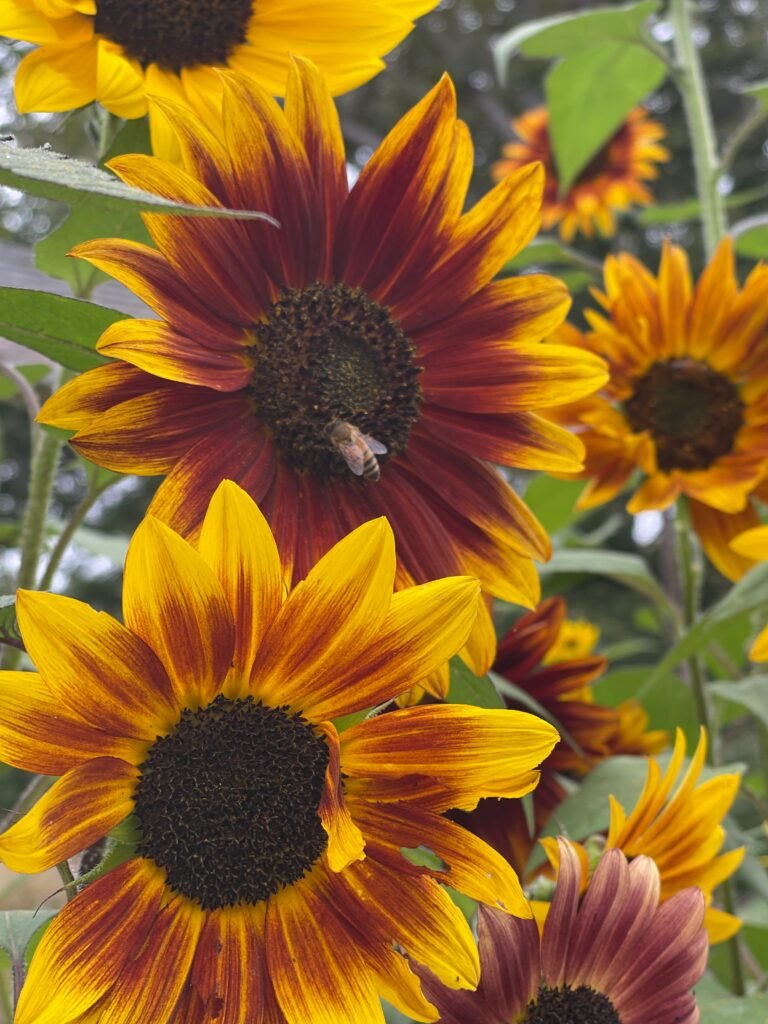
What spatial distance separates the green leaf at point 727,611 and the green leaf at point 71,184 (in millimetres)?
424

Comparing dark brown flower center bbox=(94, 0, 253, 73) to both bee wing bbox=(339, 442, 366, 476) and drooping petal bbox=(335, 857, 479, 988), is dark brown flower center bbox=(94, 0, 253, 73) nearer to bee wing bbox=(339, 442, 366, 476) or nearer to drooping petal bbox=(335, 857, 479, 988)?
bee wing bbox=(339, 442, 366, 476)

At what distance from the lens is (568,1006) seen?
18.4 inches

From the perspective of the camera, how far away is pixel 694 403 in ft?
2.75

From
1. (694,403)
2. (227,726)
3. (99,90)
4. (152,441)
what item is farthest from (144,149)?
(694,403)

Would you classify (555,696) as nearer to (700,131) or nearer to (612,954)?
(612,954)

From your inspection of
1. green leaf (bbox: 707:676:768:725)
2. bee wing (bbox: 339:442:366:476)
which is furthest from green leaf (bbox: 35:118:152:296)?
green leaf (bbox: 707:676:768:725)

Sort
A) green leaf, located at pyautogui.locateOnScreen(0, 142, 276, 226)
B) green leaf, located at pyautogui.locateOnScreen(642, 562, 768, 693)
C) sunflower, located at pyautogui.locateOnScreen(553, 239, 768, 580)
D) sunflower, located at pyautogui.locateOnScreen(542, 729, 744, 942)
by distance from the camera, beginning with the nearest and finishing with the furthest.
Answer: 1. green leaf, located at pyautogui.locateOnScreen(0, 142, 276, 226)
2. sunflower, located at pyautogui.locateOnScreen(542, 729, 744, 942)
3. green leaf, located at pyautogui.locateOnScreen(642, 562, 768, 693)
4. sunflower, located at pyautogui.locateOnScreen(553, 239, 768, 580)

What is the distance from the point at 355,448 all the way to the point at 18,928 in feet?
0.68

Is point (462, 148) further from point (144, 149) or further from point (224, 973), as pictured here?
point (224, 973)

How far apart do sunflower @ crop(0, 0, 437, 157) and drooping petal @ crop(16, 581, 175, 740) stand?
196 mm

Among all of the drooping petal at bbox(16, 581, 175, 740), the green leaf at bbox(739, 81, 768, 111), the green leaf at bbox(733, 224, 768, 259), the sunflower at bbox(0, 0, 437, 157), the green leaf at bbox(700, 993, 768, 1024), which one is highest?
the green leaf at bbox(739, 81, 768, 111)

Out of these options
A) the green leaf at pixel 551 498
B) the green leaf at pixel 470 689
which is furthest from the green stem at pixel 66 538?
the green leaf at pixel 551 498

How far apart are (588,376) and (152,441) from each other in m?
0.19

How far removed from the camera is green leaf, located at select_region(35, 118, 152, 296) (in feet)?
1.67
